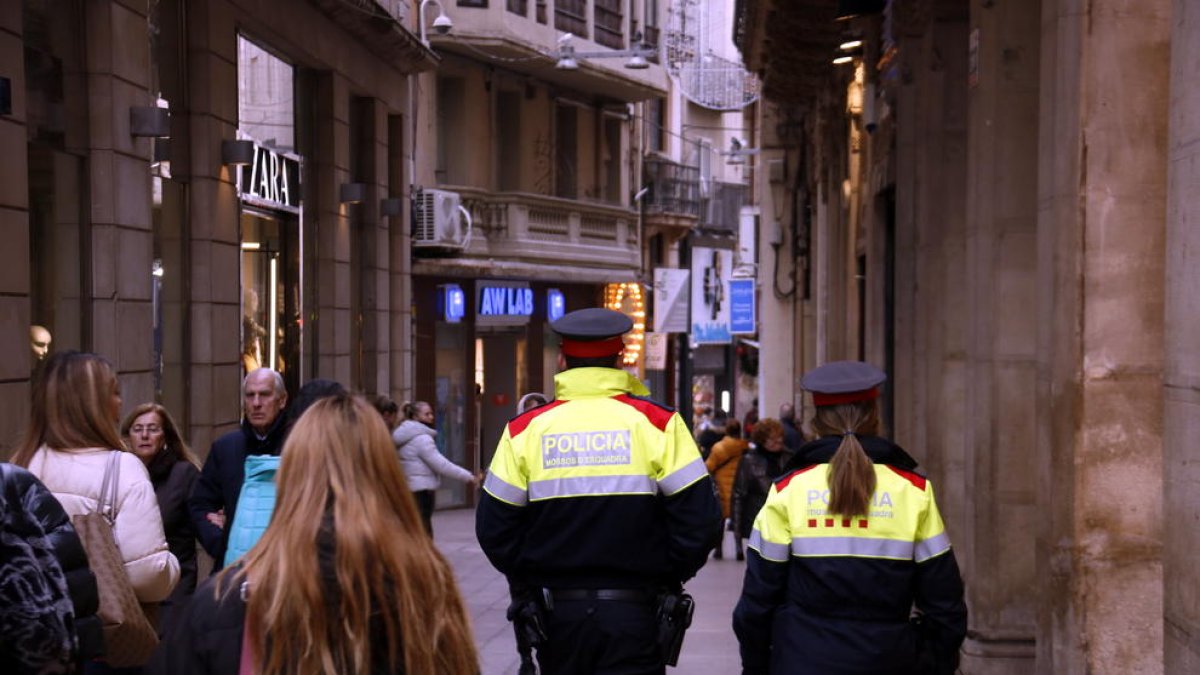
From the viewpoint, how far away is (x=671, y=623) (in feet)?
20.6

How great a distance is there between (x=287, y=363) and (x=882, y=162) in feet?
22.2

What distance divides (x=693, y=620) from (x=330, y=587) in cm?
1089

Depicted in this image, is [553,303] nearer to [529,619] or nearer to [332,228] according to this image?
[332,228]

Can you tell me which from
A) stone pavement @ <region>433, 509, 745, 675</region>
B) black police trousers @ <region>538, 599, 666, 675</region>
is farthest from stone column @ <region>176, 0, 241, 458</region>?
black police trousers @ <region>538, 599, 666, 675</region>

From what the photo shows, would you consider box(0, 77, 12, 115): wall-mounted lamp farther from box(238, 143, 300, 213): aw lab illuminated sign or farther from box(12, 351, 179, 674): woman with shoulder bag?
box(238, 143, 300, 213): aw lab illuminated sign

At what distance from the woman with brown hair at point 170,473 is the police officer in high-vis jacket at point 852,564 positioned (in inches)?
131

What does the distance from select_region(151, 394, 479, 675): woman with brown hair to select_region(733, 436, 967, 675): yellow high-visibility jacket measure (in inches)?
88.9

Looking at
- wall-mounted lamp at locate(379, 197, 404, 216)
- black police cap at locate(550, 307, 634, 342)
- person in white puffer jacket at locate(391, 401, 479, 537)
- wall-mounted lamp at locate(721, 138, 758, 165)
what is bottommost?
person in white puffer jacket at locate(391, 401, 479, 537)

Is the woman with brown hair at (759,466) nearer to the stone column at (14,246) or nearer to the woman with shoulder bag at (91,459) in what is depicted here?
the stone column at (14,246)

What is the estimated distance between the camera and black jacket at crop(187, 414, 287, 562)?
753cm

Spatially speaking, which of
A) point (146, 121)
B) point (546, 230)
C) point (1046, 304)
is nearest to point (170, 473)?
point (1046, 304)

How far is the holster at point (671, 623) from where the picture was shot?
6.28m

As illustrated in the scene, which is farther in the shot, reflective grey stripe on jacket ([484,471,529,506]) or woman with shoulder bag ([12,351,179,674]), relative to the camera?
reflective grey stripe on jacket ([484,471,529,506])

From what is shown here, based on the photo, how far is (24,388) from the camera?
10.7m
